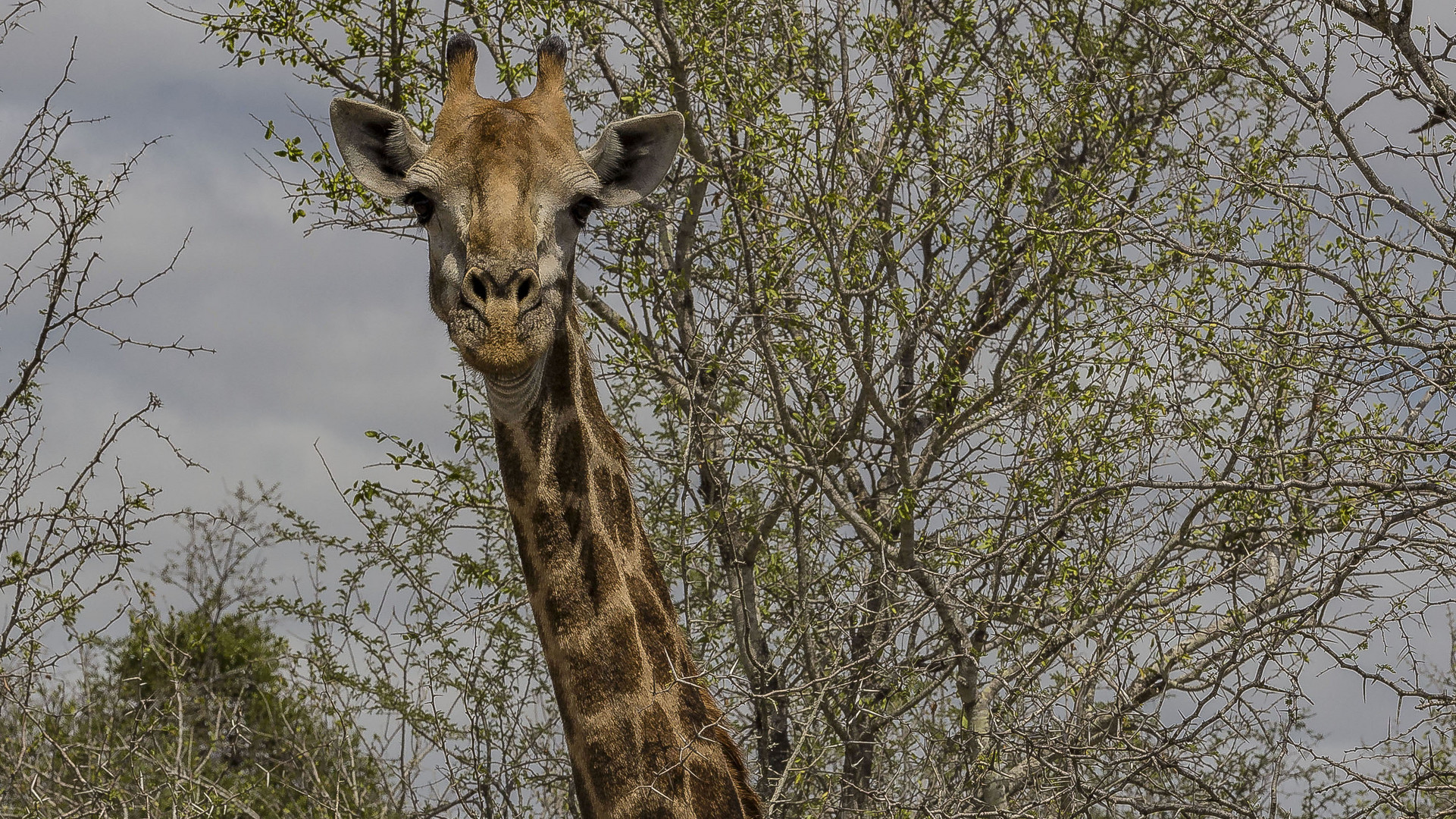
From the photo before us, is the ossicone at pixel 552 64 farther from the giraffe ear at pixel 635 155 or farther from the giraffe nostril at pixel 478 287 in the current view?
the giraffe nostril at pixel 478 287

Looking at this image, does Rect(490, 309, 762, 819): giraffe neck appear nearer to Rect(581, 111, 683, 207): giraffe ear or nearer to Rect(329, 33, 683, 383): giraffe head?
Rect(329, 33, 683, 383): giraffe head

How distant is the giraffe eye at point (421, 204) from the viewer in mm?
5273

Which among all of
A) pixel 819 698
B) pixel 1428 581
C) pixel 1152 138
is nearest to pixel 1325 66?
pixel 1428 581

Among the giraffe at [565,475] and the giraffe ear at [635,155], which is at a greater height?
the giraffe ear at [635,155]

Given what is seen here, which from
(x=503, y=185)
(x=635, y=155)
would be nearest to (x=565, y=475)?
(x=503, y=185)

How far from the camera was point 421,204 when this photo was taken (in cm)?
532

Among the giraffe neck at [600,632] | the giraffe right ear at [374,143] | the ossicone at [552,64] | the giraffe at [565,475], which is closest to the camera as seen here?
the giraffe at [565,475]

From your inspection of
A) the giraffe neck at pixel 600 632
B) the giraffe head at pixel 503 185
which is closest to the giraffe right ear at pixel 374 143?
the giraffe head at pixel 503 185

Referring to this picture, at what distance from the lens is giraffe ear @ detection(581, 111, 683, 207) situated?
5887 mm

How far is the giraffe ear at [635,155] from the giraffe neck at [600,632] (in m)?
0.83

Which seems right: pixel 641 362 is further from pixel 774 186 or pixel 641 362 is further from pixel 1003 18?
pixel 1003 18

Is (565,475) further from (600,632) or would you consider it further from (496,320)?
(496,320)

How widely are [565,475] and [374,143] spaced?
5.96 feet

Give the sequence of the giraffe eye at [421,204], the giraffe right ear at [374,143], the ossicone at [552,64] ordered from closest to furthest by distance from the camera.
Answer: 1. the giraffe eye at [421,204]
2. the giraffe right ear at [374,143]
3. the ossicone at [552,64]
